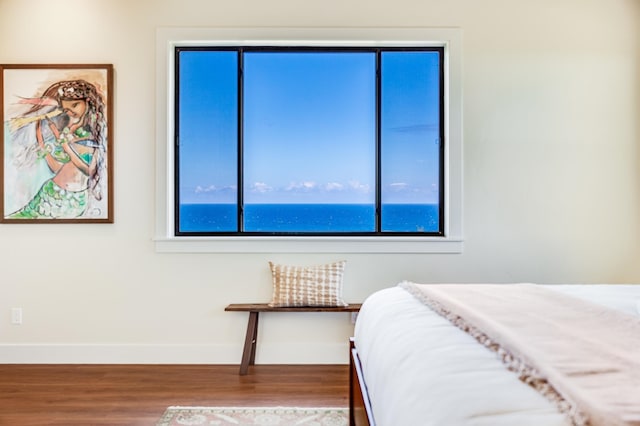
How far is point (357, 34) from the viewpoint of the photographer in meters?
3.02

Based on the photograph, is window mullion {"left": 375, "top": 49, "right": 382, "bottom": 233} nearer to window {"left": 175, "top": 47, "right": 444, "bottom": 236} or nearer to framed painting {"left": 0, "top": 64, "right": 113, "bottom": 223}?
window {"left": 175, "top": 47, "right": 444, "bottom": 236}

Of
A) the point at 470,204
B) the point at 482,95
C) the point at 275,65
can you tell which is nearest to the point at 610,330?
the point at 470,204

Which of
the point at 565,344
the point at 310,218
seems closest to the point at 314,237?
the point at 310,218

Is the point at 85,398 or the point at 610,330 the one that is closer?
the point at 610,330

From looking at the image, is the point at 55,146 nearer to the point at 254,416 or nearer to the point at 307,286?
the point at 307,286

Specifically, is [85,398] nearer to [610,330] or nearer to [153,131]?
[153,131]

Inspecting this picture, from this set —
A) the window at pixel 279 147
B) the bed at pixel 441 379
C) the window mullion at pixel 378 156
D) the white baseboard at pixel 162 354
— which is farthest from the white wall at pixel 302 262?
the bed at pixel 441 379

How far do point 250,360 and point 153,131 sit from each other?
184 centimetres

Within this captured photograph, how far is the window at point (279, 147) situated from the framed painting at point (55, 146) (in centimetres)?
55

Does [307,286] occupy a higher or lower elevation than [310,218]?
lower

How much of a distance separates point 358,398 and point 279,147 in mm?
2082

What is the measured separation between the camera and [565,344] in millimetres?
957

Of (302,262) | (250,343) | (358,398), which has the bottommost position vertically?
(250,343)

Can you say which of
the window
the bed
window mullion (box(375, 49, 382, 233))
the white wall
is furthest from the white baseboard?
the bed
